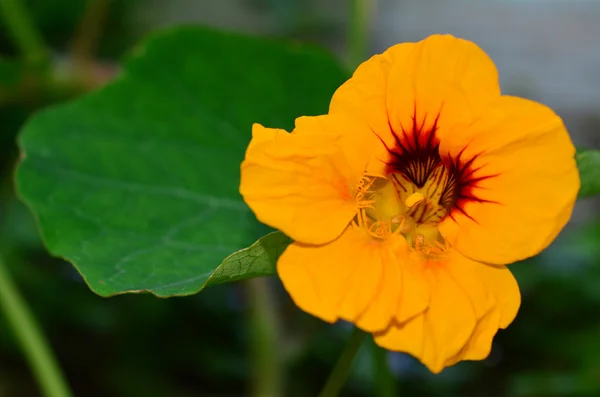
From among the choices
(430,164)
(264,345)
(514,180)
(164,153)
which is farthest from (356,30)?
(514,180)

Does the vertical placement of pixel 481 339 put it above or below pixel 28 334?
above

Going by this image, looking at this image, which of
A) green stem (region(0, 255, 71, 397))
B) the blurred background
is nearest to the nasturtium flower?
green stem (region(0, 255, 71, 397))

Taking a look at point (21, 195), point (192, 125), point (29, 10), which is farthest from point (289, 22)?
point (21, 195)

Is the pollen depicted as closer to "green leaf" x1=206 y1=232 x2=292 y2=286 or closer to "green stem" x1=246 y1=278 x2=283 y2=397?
"green leaf" x1=206 y1=232 x2=292 y2=286

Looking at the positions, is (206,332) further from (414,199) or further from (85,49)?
(414,199)

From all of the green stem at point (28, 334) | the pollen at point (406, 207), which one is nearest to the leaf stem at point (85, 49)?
the green stem at point (28, 334)
